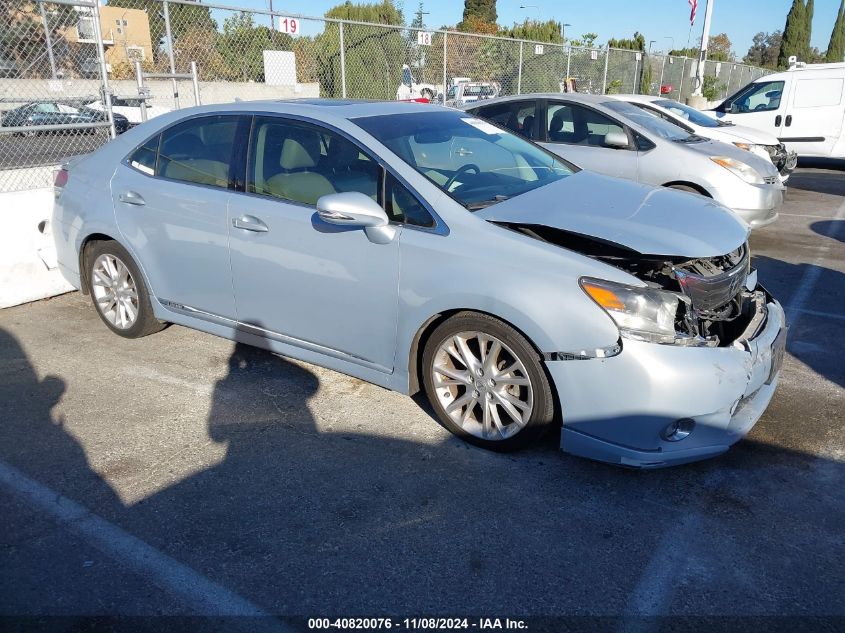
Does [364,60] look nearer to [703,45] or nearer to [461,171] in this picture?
[461,171]

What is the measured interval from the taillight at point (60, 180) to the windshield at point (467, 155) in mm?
2666

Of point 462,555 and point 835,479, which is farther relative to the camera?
point 835,479

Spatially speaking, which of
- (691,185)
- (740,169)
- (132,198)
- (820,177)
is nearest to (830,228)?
(740,169)

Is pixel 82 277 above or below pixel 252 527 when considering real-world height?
above

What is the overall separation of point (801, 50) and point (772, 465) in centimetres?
5702

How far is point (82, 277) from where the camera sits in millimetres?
5133

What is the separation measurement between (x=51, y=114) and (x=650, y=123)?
653cm

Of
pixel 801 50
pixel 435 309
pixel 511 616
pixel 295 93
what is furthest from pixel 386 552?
pixel 801 50

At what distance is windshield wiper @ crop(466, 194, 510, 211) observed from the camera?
3525mm

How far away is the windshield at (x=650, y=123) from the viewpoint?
7.91 meters

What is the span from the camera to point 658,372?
294 centimetres

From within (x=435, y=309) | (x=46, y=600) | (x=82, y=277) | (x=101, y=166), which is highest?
(x=101, y=166)

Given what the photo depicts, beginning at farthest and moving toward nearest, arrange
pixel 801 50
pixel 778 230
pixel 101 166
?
pixel 801 50 → pixel 778 230 → pixel 101 166

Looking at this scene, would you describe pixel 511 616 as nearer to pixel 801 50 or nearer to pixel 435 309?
pixel 435 309
